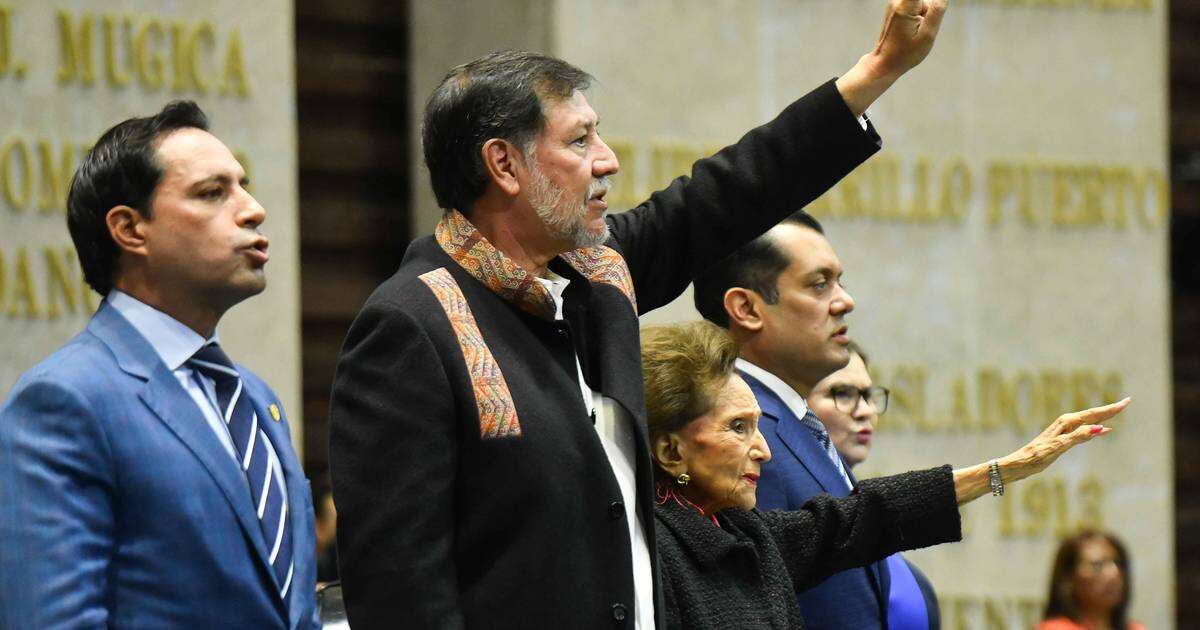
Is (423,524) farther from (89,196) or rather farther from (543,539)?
(89,196)

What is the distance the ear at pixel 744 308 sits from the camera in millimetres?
3889

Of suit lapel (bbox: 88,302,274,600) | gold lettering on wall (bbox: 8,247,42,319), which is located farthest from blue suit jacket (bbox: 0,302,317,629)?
gold lettering on wall (bbox: 8,247,42,319)

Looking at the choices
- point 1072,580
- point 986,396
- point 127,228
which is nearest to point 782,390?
point 127,228

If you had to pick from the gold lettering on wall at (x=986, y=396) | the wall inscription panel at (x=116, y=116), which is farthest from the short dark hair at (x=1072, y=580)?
the wall inscription panel at (x=116, y=116)

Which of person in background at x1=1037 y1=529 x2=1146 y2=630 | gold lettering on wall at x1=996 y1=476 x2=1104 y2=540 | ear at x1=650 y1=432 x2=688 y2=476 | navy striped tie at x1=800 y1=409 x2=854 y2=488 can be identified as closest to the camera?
ear at x1=650 y1=432 x2=688 y2=476

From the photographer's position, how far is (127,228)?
302 cm

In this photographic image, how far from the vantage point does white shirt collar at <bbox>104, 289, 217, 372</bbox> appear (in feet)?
9.68

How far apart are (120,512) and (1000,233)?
5.46m

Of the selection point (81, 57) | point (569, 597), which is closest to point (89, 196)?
point (569, 597)

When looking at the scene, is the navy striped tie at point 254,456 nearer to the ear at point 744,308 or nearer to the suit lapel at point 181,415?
the suit lapel at point 181,415

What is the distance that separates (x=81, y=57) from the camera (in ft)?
19.9

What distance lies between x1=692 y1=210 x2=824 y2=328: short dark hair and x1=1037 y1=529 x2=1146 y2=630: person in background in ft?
10.3

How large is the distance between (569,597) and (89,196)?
109 centimetres

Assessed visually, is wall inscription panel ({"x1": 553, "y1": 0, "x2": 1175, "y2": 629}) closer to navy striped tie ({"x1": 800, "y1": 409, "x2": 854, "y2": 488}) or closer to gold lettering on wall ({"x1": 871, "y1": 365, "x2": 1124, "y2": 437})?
gold lettering on wall ({"x1": 871, "y1": 365, "x2": 1124, "y2": 437})
